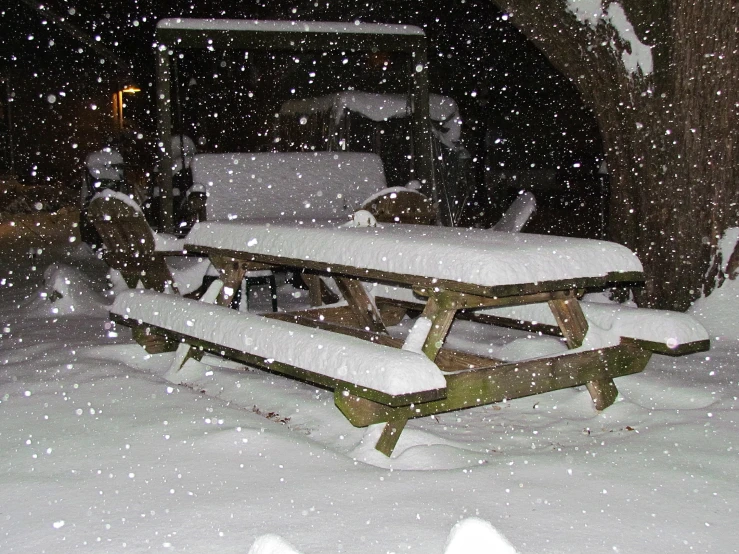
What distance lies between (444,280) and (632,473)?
105 centimetres

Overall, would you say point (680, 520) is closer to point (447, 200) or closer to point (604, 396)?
point (604, 396)

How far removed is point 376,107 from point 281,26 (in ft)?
12.6

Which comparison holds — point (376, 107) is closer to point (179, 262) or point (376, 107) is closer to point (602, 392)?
point (179, 262)

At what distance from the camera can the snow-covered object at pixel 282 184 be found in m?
6.24

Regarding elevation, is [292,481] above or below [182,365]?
above

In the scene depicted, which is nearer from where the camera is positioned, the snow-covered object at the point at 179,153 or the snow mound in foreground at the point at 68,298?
the snow mound in foreground at the point at 68,298

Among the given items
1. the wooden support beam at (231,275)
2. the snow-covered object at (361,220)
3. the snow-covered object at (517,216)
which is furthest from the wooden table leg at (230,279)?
the snow-covered object at (517,216)

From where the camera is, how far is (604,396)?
13.2 ft

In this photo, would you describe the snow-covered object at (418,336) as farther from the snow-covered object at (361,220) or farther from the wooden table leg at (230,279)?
the wooden table leg at (230,279)


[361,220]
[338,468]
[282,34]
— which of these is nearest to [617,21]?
[361,220]

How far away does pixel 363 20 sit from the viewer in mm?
13203

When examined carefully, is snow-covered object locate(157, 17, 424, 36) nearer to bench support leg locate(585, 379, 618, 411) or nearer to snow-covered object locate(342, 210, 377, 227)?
snow-covered object locate(342, 210, 377, 227)

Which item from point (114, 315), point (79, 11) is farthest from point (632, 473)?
point (79, 11)

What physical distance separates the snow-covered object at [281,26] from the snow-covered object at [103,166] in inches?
187
